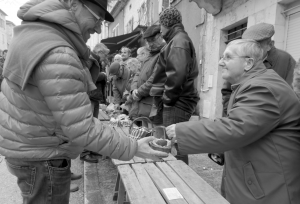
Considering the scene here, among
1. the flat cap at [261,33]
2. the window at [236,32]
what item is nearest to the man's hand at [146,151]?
the flat cap at [261,33]

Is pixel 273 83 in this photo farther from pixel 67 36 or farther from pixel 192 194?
pixel 67 36

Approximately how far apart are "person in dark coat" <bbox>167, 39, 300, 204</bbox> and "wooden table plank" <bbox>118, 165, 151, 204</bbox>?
19.1 inches

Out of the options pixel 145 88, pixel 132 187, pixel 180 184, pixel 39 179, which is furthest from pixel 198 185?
pixel 145 88

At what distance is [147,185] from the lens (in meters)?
1.97

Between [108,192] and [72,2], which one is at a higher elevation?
[72,2]

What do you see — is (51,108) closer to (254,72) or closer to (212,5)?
(254,72)

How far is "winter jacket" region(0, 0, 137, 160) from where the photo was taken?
113 cm

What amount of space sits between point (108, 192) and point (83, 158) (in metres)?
1.18

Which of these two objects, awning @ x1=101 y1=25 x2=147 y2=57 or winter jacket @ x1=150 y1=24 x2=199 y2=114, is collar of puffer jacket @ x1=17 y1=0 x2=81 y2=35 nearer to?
winter jacket @ x1=150 y1=24 x2=199 y2=114

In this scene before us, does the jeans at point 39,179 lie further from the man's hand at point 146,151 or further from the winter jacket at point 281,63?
the winter jacket at point 281,63

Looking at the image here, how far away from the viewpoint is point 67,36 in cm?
129

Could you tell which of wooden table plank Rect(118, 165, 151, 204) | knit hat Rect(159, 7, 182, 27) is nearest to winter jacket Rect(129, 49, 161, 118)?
knit hat Rect(159, 7, 182, 27)

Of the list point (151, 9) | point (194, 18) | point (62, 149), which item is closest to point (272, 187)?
point (62, 149)

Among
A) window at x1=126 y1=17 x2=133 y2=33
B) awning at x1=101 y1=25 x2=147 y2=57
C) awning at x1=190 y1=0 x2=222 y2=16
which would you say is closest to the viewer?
awning at x1=190 y1=0 x2=222 y2=16
